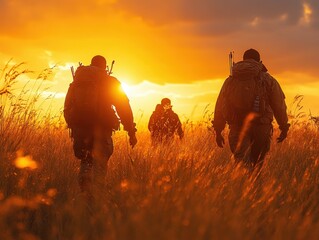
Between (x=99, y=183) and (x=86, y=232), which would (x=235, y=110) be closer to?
(x=99, y=183)

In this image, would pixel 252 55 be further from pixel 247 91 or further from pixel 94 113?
pixel 94 113

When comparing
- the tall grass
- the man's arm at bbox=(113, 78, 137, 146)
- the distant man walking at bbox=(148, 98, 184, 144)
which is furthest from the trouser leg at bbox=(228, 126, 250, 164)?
the distant man walking at bbox=(148, 98, 184, 144)

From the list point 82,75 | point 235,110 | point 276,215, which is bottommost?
point 276,215

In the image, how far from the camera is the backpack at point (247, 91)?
683 centimetres

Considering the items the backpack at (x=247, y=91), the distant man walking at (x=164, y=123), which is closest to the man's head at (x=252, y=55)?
the backpack at (x=247, y=91)

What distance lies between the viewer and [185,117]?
555 inches

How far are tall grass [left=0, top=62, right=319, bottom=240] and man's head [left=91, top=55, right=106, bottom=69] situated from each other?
1.23 meters

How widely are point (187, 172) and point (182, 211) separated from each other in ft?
5.16

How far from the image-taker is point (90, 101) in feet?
21.2

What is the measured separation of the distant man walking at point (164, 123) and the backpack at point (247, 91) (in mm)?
5086

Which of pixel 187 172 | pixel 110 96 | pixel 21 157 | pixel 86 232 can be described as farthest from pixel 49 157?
pixel 86 232

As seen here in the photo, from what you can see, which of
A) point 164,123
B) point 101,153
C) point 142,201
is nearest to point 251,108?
point 101,153

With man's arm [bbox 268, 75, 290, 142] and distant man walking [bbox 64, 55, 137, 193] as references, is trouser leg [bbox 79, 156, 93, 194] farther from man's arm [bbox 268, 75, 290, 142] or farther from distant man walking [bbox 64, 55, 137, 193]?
man's arm [bbox 268, 75, 290, 142]

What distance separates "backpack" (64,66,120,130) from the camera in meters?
6.48
